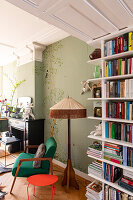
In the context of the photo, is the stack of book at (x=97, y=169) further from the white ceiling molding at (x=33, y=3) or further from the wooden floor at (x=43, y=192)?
the white ceiling molding at (x=33, y=3)

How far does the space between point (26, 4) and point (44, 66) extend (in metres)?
2.32

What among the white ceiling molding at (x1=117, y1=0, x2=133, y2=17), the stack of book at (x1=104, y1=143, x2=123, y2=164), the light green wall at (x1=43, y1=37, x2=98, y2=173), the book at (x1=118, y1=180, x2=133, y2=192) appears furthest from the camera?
the light green wall at (x1=43, y1=37, x2=98, y2=173)

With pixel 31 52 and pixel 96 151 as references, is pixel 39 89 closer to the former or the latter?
pixel 31 52

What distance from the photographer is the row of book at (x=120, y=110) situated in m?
1.62

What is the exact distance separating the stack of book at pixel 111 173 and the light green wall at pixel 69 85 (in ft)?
2.58

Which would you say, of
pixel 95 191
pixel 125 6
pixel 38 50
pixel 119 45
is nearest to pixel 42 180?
pixel 95 191

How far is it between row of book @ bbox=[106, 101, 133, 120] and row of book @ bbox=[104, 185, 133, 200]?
882mm

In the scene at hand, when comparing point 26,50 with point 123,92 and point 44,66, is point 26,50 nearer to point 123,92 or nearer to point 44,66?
point 44,66

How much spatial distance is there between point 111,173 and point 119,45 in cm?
155

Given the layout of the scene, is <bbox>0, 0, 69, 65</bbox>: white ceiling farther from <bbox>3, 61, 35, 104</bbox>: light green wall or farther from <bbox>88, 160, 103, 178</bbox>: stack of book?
<bbox>88, 160, 103, 178</bbox>: stack of book

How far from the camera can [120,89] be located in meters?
1.69

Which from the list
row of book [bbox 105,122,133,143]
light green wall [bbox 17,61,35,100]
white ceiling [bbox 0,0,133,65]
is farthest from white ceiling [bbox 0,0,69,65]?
row of book [bbox 105,122,133,143]

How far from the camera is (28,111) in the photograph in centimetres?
338

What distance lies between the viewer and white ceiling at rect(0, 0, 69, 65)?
232cm
